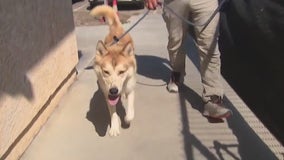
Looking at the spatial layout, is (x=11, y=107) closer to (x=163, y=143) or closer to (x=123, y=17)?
(x=163, y=143)

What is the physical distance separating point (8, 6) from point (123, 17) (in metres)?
6.53

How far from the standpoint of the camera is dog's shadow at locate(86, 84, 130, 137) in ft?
13.9

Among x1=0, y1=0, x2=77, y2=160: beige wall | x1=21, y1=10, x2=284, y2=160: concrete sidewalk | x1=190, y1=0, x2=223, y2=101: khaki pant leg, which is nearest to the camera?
x1=0, y1=0, x2=77, y2=160: beige wall

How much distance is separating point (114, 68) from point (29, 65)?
0.80m

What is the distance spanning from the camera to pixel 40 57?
4188 millimetres

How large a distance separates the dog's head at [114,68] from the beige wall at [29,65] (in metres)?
0.63

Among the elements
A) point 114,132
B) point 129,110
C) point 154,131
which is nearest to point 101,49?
point 129,110

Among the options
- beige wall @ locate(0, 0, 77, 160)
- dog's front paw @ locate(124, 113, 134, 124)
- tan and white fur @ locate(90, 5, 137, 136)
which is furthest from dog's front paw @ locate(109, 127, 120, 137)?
beige wall @ locate(0, 0, 77, 160)

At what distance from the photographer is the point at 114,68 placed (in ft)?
12.8

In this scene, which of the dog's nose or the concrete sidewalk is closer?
the concrete sidewalk

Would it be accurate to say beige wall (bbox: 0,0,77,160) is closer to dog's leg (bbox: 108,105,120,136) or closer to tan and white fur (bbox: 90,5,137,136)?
tan and white fur (bbox: 90,5,137,136)

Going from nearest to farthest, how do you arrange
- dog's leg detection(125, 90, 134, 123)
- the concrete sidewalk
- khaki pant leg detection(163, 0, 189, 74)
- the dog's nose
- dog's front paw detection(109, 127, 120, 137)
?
the concrete sidewalk
the dog's nose
dog's front paw detection(109, 127, 120, 137)
dog's leg detection(125, 90, 134, 123)
khaki pant leg detection(163, 0, 189, 74)

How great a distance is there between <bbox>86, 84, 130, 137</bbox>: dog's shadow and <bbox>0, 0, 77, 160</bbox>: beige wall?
423 millimetres

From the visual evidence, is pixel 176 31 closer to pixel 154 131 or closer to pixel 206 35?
pixel 206 35
